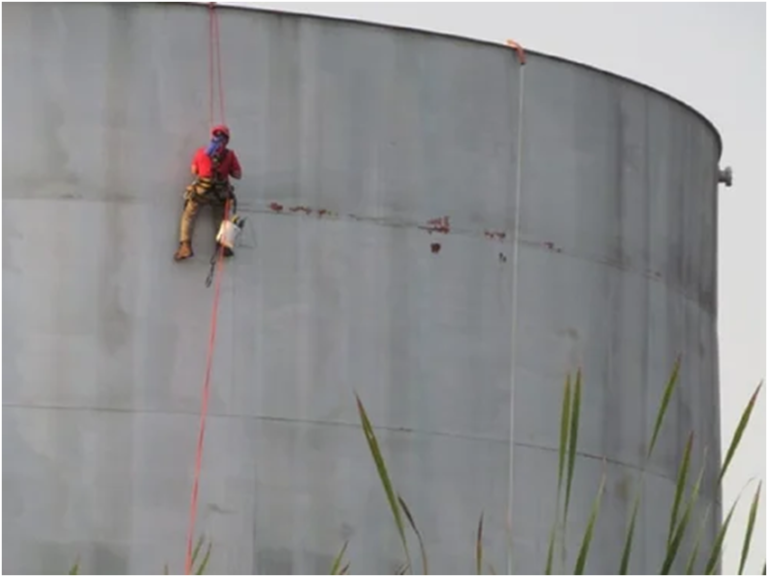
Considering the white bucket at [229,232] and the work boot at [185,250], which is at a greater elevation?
the white bucket at [229,232]

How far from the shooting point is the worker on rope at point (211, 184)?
22031mm

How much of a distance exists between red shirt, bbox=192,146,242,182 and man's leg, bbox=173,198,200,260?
26 cm

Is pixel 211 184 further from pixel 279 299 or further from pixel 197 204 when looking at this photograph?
pixel 279 299

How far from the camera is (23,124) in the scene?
22609 mm

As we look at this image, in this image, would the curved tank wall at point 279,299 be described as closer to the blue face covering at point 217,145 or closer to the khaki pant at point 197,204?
the khaki pant at point 197,204

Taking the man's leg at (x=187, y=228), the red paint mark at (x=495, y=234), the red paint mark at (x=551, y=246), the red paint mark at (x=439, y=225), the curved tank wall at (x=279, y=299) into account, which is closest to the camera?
the curved tank wall at (x=279, y=299)

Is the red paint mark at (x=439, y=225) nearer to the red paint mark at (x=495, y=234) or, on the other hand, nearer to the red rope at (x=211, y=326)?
the red paint mark at (x=495, y=234)

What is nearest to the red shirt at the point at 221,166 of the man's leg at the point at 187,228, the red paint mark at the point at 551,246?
the man's leg at the point at 187,228

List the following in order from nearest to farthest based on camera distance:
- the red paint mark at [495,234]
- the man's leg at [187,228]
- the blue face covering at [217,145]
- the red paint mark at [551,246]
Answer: the blue face covering at [217,145], the man's leg at [187,228], the red paint mark at [495,234], the red paint mark at [551,246]

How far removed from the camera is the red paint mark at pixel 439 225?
23.1 m

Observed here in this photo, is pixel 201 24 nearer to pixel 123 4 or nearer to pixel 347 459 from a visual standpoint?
pixel 123 4

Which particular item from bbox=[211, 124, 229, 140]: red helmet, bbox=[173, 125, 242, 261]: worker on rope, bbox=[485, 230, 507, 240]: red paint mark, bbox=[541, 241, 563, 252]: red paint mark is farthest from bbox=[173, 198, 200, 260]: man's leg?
bbox=[541, 241, 563, 252]: red paint mark

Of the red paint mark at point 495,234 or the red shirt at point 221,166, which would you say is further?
the red paint mark at point 495,234

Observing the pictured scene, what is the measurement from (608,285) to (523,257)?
1.24 m
